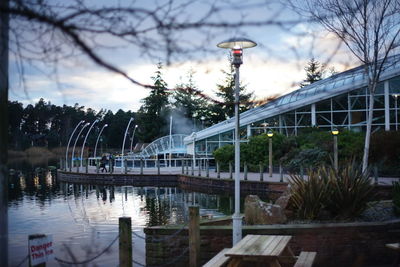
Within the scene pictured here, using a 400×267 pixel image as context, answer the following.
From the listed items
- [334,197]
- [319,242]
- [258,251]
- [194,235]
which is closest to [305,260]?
[258,251]

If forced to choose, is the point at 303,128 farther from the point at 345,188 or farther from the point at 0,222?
the point at 0,222

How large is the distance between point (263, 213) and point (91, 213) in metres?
10.5

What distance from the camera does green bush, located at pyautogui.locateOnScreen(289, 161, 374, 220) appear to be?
9.52 metres

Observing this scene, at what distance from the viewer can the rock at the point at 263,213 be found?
9.09m

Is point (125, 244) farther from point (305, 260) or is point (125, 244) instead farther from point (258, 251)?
point (305, 260)

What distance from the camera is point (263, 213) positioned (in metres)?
9.21

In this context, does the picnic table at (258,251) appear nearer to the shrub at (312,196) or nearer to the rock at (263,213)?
the rock at (263,213)

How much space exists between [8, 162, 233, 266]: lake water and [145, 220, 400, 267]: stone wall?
102 cm

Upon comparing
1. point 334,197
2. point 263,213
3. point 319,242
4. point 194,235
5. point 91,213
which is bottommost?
point 91,213

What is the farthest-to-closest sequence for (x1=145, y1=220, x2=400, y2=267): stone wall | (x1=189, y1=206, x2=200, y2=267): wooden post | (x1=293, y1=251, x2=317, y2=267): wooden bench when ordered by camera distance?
1. (x1=145, y1=220, x2=400, y2=267): stone wall
2. (x1=189, y1=206, x2=200, y2=267): wooden post
3. (x1=293, y1=251, x2=317, y2=267): wooden bench

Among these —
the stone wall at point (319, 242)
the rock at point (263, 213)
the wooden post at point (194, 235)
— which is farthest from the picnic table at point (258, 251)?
the rock at point (263, 213)

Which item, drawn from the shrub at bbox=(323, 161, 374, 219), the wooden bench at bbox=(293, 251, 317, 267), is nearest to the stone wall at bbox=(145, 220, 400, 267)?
the shrub at bbox=(323, 161, 374, 219)

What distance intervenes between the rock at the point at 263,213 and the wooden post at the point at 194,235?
2133 millimetres

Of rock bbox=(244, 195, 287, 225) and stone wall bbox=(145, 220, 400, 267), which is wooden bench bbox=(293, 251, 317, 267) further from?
rock bbox=(244, 195, 287, 225)
